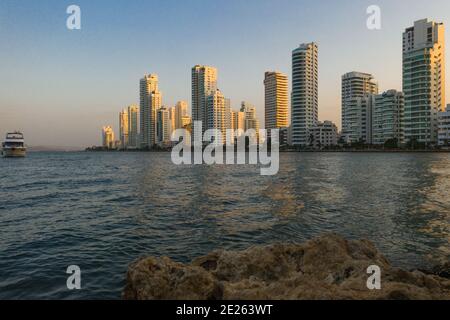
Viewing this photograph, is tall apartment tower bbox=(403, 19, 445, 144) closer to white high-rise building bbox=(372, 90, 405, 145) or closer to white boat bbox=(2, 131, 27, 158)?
white high-rise building bbox=(372, 90, 405, 145)

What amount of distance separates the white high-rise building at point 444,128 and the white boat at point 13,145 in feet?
557

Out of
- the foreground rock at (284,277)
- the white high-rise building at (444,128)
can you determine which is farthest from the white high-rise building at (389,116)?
the foreground rock at (284,277)

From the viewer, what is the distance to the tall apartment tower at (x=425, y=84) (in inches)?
6299

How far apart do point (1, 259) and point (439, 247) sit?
17682mm

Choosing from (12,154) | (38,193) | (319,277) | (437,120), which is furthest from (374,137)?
(319,277)

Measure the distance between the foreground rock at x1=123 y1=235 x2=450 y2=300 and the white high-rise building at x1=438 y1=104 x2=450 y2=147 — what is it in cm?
16051

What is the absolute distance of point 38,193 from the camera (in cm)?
3344

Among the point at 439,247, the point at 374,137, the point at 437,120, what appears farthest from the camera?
the point at 374,137

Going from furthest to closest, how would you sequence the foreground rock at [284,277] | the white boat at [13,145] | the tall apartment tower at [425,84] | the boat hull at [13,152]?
the tall apartment tower at [425,84] → the boat hull at [13,152] → the white boat at [13,145] → the foreground rock at [284,277]

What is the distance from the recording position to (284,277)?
8297 mm

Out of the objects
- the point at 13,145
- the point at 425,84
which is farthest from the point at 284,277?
the point at 425,84

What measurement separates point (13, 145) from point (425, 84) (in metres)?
180

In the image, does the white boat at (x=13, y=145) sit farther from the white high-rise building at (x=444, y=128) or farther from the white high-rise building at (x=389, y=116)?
the white high-rise building at (x=444, y=128)
